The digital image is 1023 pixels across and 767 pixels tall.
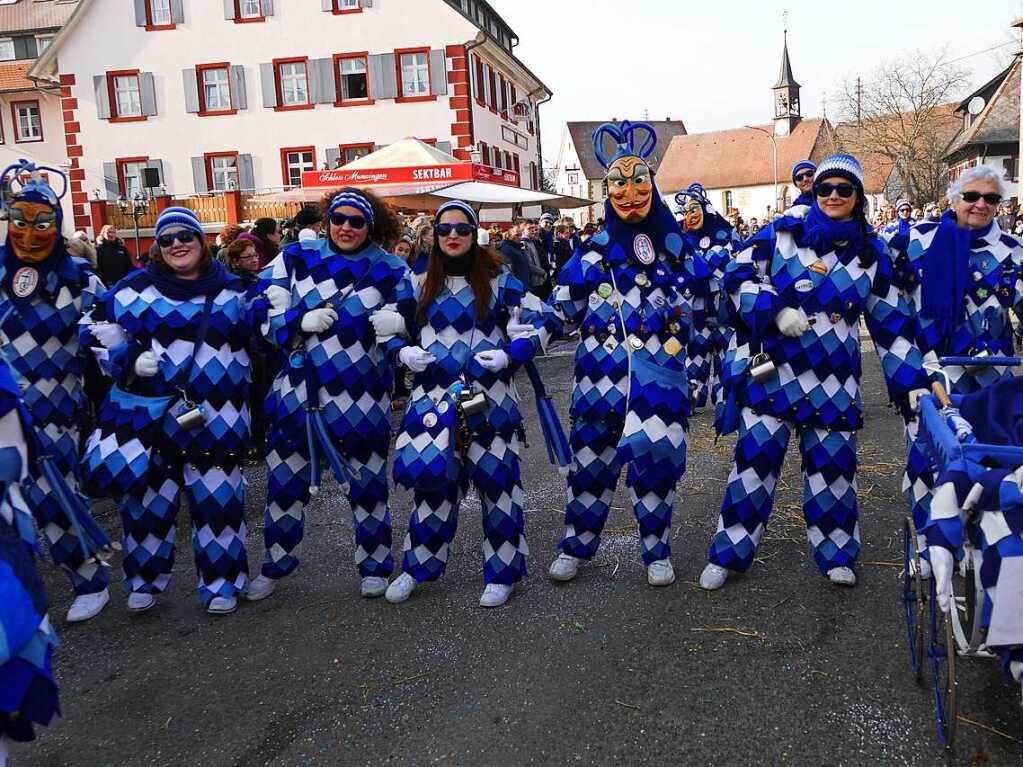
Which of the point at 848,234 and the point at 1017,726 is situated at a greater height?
the point at 848,234

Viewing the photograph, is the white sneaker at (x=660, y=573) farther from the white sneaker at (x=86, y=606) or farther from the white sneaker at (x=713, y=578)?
the white sneaker at (x=86, y=606)

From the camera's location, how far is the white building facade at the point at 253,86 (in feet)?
86.1

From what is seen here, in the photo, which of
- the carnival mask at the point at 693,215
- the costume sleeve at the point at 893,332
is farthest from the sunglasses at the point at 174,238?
the carnival mask at the point at 693,215

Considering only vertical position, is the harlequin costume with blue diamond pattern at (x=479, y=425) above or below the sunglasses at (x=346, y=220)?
below

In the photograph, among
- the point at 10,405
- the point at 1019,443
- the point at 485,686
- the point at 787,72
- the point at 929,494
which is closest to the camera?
the point at 10,405

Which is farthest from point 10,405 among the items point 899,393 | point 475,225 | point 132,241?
point 132,241

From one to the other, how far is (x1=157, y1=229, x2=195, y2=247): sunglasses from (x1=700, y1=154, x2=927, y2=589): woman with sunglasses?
8.26 ft

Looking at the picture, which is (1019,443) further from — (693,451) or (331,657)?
(693,451)

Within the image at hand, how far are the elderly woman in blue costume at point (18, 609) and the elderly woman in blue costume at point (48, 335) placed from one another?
2199 millimetres

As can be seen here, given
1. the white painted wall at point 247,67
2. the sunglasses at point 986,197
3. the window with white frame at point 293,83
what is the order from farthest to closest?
the window with white frame at point 293,83 < the white painted wall at point 247,67 < the sunglasses at point 986,197

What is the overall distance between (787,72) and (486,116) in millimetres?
55141

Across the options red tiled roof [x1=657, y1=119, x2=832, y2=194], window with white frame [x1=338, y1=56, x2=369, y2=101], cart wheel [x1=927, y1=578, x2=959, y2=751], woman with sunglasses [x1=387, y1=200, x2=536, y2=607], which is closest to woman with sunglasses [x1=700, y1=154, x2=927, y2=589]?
cart wheel [x1=927, y1=578, x2=959, y2=751]

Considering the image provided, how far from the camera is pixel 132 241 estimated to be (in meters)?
23.8

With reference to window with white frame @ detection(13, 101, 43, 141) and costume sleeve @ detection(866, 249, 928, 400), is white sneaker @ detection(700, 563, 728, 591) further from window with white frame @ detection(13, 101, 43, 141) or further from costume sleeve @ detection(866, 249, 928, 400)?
window with white frame @ detection(13, 101, 43, 141)
